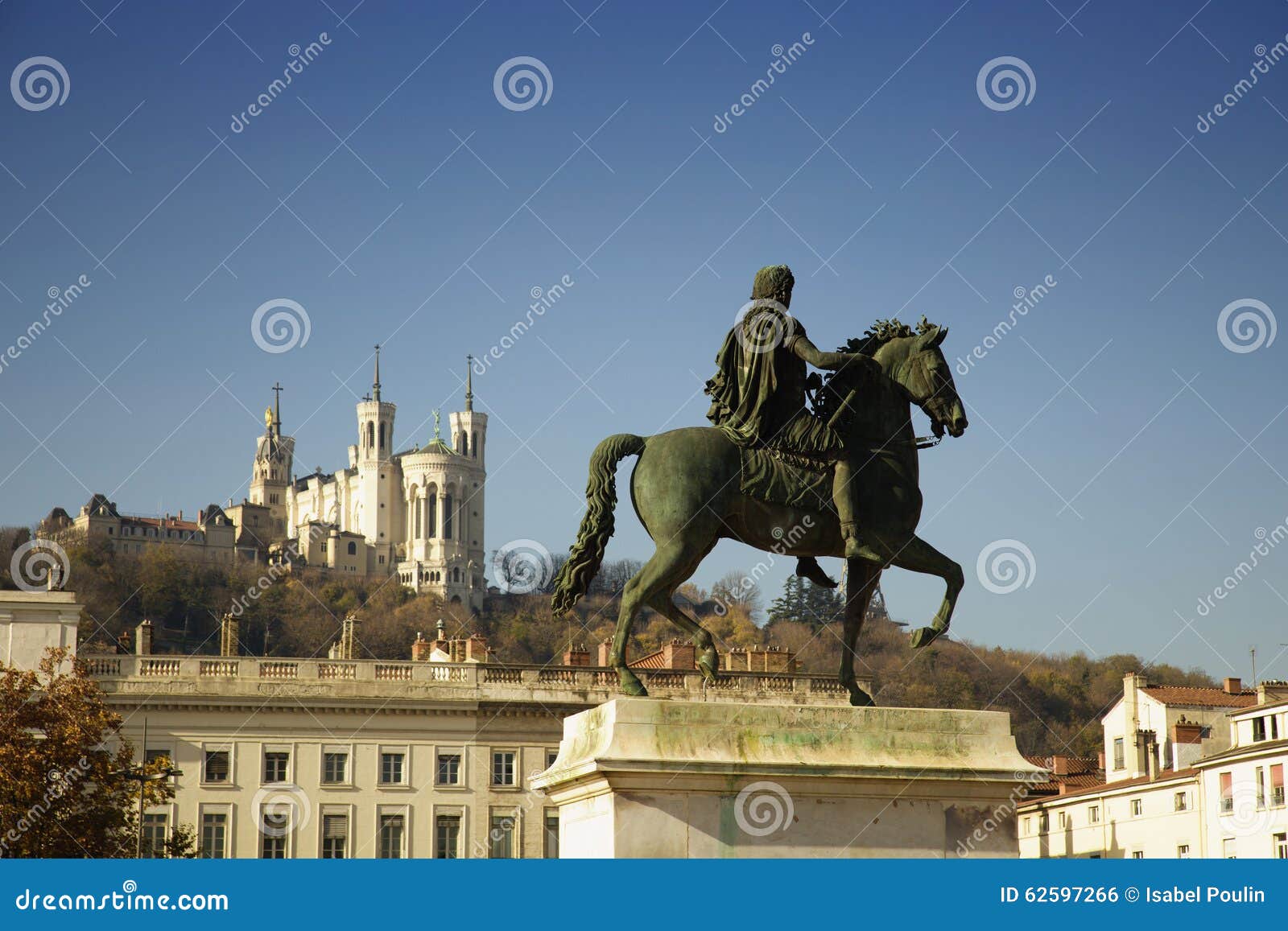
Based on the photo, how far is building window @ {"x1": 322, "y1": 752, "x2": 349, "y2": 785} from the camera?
71562mm

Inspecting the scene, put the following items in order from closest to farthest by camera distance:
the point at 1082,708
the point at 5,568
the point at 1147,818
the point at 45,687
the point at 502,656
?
the point at 45,687
the point at 1147,818
the point at 1082,708
the point at 502,656
the point at 5,568

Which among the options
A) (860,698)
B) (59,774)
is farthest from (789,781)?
(59,774)

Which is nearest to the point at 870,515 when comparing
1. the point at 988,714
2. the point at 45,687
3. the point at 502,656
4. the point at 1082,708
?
the point at 988,714

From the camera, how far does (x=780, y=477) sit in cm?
1443

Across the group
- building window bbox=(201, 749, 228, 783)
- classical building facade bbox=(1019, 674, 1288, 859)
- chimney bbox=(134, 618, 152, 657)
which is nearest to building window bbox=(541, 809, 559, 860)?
building window bbox=(201, 749, 228, 783)

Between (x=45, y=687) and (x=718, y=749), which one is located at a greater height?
(x=45, y=687)

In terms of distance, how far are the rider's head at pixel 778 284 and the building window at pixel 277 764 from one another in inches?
2342

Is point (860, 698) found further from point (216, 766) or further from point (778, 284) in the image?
point (216, 766)

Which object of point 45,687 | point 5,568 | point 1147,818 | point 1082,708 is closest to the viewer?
point 45,687

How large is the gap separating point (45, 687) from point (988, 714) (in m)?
36.4

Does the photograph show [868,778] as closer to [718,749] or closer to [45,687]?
[718,749]

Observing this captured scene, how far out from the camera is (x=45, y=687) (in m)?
46.0

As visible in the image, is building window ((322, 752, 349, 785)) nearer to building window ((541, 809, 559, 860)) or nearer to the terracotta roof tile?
building window ((541, 809, 559, 860))

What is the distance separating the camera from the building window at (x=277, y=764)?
71000 mm
